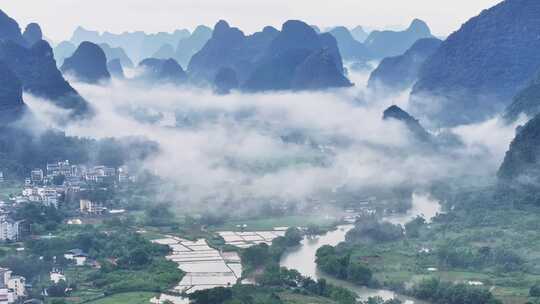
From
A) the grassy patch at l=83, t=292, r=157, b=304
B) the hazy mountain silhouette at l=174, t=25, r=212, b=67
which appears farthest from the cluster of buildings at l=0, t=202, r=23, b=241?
the hazy mountain silhouette at l=174, t=25, r=212, b=67

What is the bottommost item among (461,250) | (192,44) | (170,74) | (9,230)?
(461,250)

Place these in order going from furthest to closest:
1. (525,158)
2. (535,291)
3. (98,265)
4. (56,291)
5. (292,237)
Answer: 1. (525,158)
2. (292,237)
3. (98,265)
4. (56,291)
5. (535,291)

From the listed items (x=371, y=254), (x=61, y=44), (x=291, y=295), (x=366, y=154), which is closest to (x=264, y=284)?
(x=291, y=295)

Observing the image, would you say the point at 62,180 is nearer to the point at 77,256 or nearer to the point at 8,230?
the point at 8,230

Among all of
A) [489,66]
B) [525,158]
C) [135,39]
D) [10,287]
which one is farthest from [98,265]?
[135,39]

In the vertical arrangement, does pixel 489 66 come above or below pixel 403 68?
below

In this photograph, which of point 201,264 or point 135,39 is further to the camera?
point 135,39

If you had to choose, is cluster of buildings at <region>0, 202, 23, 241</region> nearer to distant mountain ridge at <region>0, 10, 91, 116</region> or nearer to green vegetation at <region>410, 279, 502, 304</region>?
green vegetation at <region>410, 279, 502, 304</region>

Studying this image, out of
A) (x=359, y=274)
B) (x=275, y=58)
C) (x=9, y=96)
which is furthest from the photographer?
(x=275, y=58)
